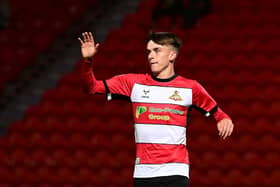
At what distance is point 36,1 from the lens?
1042 centimetres

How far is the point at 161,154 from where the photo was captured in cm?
402

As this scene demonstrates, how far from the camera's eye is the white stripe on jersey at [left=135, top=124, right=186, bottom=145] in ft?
13.2

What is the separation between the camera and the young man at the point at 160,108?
13.2 ft

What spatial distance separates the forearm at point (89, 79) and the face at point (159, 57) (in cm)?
32

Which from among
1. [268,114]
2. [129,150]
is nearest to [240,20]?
[268,114]

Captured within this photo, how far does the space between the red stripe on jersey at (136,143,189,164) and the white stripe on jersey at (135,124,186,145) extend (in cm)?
3

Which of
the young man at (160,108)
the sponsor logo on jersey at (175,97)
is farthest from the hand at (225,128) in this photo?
the sponsor logo on jersey at (175,97)

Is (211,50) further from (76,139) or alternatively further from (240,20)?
(76,139)

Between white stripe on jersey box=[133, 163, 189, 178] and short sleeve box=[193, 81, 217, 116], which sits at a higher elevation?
short sleeve box=[193, 81, 217, 116]

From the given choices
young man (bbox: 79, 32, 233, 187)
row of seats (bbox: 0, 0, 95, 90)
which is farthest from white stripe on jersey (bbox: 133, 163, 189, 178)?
row of seats (bbox: 0, 0, 95, 90)

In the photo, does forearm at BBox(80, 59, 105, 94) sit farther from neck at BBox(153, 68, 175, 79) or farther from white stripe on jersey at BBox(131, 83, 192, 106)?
neck at BBox(153, 68, 175, 79)

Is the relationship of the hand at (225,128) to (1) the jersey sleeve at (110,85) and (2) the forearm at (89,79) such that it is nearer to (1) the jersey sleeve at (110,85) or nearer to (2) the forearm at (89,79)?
(1) the jersey sleeve at (110,85)

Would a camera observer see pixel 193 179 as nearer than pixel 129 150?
Yes

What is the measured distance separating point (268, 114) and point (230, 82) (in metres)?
0.65
